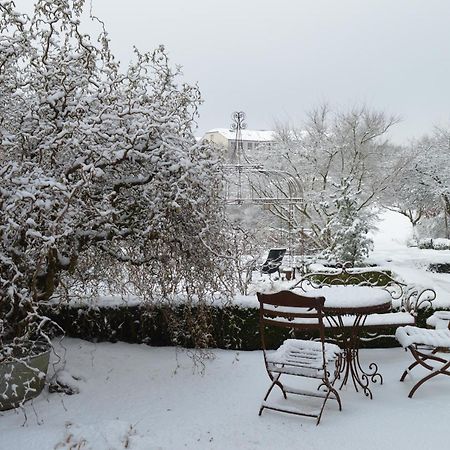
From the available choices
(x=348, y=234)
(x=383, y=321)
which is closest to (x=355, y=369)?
(x=383, y=321)

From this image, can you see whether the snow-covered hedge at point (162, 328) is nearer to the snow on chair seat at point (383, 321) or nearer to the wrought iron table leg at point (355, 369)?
the snow on chair seat at point (383, 321)

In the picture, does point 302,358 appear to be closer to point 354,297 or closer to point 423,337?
point 354,297

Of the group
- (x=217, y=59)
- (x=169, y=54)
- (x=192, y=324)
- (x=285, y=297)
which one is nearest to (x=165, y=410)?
(x=192, y=324)

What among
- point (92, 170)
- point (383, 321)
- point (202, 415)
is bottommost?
point (202, 415)

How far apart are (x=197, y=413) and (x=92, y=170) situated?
1.78 meters

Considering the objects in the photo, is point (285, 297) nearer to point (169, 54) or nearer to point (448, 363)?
point (448, 363)

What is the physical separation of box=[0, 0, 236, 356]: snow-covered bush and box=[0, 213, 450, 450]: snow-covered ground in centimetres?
66

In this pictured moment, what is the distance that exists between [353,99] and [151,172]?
40.0 ft

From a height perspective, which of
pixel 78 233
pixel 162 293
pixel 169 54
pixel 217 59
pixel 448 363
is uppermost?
pixel 217 59

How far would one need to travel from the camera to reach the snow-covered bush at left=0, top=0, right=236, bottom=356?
3244 mm

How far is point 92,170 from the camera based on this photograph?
3.08 metres

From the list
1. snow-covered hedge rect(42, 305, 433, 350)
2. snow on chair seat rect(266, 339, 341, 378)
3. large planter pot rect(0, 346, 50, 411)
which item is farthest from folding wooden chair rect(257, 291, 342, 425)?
large planter pot rect(0, 346, 50, 411)

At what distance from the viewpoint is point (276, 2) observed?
9.79 metres

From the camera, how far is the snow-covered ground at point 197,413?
2.92m
